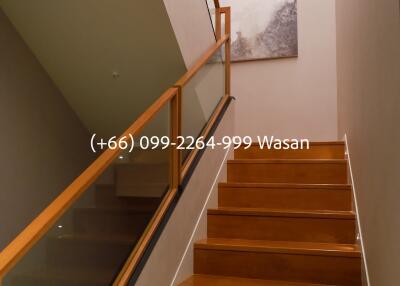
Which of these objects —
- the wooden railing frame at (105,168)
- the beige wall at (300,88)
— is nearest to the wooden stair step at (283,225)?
the wooden railing frame at (105,168)

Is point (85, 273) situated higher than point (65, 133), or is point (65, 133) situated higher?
point (65, 133)

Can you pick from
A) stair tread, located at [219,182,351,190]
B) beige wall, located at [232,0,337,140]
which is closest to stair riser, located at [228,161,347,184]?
stair tread, located at [219,182,351,190]

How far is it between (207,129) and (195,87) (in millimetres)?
348

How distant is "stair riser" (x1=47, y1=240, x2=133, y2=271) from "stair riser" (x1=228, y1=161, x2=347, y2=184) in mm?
1647

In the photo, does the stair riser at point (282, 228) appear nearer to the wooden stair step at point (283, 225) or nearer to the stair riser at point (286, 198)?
the wooden stair step at point (283, 225)

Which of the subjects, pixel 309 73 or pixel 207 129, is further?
pixel 309 73

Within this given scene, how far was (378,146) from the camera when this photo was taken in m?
1.66

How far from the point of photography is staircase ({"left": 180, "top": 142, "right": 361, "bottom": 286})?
2217 mm

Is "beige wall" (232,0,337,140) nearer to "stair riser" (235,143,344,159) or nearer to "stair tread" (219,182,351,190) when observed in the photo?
"stair riser" (235,143,344,159)

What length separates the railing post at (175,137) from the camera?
2.21 metres

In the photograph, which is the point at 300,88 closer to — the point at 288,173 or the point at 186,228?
the point at 288,173

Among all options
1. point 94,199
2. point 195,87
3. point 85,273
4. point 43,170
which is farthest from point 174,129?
point 43,170

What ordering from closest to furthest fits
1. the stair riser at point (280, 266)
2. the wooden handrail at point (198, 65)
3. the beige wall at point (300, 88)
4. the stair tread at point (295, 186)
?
the stair riser at point (280, 266) → the wooden handrail at point (198, 65) → the stair tread at point (295, 186) → the beige wall at point (300, 88)

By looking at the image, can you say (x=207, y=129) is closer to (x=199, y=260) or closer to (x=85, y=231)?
(x=199, y=260)
